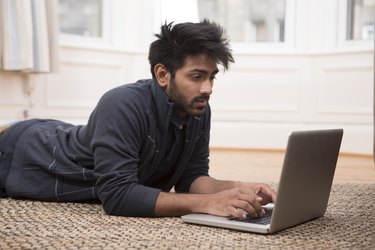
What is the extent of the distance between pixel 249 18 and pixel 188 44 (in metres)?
3.36

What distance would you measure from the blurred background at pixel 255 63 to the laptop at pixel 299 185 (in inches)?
108

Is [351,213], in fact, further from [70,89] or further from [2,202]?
[70,89]

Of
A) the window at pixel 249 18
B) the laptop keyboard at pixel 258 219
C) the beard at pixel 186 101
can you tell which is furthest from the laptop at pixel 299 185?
the window at pixel 249 18

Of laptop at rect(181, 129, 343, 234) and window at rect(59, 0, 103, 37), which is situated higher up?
window at rect(59, 0, 103, 37)

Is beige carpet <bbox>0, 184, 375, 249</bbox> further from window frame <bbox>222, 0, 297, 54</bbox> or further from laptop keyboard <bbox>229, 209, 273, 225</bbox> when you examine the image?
window frame <bbox>222, 0, 297, 54</bbox>

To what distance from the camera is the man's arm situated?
138 cm

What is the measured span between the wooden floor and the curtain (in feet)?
4.06

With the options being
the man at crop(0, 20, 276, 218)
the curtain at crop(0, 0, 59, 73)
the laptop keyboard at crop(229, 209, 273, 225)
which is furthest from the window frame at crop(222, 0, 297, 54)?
the laptop keyboard at crop(229, 209, 273, 225)

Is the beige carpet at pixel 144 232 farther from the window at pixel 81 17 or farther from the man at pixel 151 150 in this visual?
the window at pixel 81 17

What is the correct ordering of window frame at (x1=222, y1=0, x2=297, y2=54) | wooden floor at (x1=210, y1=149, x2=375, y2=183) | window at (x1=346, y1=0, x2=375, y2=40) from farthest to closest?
window frame at (x1=222, y1=0, x2=297, y2=54), window at (x1=346, y1=0, x2=375, y2=40), wooden floor at (x1=210, y1=149, x2=375, y2=183)

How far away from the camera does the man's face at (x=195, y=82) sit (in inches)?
60.4

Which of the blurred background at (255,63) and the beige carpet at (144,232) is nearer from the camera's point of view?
the beige carpet at (144,232)

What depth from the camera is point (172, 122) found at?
1.64 m

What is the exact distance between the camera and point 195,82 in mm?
1540
